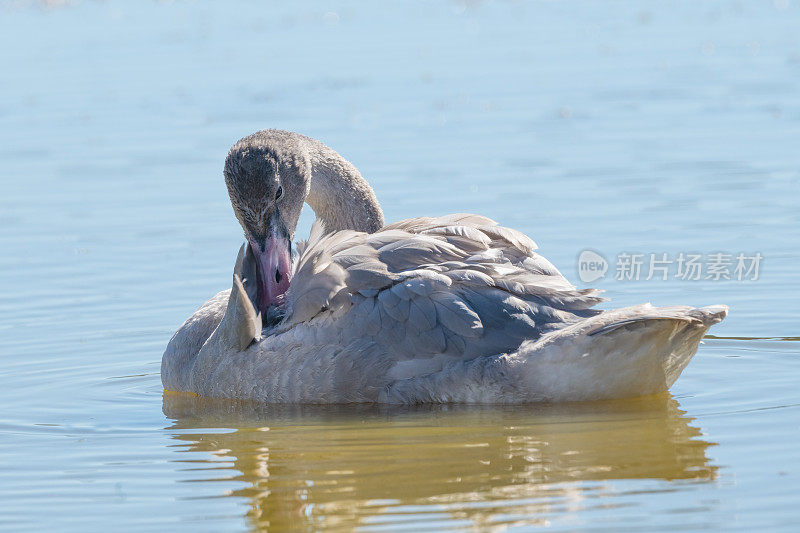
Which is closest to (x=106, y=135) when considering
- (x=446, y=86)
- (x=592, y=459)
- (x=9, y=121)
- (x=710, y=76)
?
(x=9, y=121)

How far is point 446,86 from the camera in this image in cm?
1688

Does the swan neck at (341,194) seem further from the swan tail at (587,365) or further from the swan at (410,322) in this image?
the swan tail at (587,365)

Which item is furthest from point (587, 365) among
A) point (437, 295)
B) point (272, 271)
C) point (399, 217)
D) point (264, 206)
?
point (399, 217)

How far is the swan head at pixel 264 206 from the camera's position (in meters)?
8.35

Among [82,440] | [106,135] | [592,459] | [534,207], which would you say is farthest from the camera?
[106,135]

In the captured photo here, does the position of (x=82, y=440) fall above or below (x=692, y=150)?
below

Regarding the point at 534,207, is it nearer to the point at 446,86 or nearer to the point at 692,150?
the point at 692,150

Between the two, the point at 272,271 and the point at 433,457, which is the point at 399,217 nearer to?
the point at 272,271

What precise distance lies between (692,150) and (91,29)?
12081 millimetres

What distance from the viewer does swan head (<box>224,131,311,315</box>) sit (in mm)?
8352

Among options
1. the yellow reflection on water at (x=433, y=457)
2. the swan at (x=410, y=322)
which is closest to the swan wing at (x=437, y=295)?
the swan at (x=410, y=322)

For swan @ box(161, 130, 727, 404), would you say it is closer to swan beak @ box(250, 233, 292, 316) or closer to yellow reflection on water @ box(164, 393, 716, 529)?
swan beak @ box(250, 233, 292, 316)

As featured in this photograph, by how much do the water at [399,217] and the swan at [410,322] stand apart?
197mm

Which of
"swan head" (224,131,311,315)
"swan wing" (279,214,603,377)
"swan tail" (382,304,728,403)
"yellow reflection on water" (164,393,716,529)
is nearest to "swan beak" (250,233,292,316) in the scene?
"swan head" (224,131,311,315)
